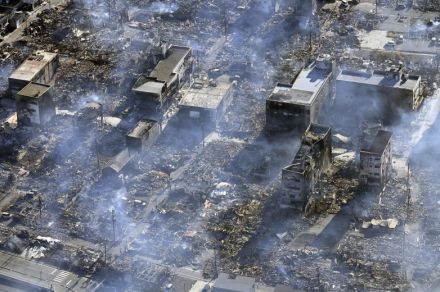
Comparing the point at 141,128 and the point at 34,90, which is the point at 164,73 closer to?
the point at 141,128

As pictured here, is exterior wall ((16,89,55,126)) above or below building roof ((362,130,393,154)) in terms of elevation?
below

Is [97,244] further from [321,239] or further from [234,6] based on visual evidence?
[234,6]

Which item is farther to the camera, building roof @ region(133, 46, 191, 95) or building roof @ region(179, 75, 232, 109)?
building roof @ region(133, 46, 191, 95)

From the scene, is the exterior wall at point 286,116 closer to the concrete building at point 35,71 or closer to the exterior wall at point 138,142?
the exterior wall at point 138,142

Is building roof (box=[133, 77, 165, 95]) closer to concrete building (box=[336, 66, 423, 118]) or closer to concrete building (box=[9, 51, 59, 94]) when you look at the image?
concrete building (box=[9, 51, 59, 94])

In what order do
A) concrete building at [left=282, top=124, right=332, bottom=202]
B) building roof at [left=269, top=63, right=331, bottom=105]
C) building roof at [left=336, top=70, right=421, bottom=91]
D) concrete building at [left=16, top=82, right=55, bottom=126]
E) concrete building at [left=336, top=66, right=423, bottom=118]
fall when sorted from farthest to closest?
1. building roof at [left=336, top=70, right=421, bottom=91]
2. concrete building at [left=336, top=66, right=423, bottom=118]
3. concrete building at [left=16, top=82, right=55, bottom=126]
4. building roof at [left=269, top=63, right=331, bottom=105]
5. concrete building at [left=282, top=124, right=332, bottom=202]

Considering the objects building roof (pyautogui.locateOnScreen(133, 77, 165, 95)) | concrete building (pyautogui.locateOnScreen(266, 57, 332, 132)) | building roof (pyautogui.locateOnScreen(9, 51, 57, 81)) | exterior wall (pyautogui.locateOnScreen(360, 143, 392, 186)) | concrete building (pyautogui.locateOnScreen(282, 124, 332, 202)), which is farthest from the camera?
building roof (pyautogui.locateOnScreen(9, 51, 57, 81))

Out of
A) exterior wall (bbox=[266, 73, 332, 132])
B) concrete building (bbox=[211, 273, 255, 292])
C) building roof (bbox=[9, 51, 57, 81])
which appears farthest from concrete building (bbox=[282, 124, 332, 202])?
building roof (bbox=[9, 51, 57, 81])

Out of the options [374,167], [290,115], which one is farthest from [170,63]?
[374,167]

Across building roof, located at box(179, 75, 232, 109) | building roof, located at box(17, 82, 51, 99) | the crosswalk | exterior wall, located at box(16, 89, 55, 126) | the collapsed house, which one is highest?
building roof, located at box(179, 75, 232, 109)
